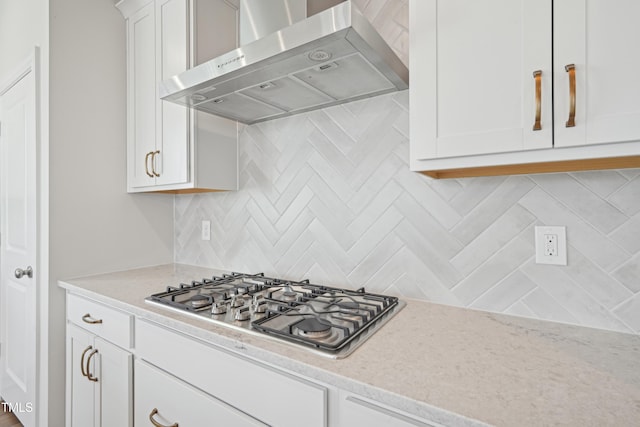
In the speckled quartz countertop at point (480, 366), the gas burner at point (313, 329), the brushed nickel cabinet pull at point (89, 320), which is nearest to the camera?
the speckled quartz countertop at point (480, 366)

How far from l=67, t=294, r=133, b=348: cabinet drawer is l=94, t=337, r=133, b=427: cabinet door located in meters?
0.04

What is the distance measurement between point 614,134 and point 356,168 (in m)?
0.90

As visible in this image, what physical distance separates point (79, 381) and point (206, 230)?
993mm

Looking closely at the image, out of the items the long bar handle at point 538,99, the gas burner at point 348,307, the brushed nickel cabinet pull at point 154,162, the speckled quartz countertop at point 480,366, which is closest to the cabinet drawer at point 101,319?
the speckled quartz countertop at point 480,366

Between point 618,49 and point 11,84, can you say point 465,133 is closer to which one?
point 618,49

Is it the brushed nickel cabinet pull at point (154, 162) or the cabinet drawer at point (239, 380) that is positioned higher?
the brushed nickel cabinet pull at point (154, 162)

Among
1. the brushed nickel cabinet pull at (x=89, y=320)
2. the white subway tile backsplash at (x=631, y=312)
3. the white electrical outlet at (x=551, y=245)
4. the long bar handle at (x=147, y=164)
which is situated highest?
the long bar handle at (x=147, y=164)

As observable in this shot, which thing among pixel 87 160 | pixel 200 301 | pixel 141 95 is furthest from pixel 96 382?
pixel 141 95

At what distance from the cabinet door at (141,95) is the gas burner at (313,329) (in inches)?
55.4

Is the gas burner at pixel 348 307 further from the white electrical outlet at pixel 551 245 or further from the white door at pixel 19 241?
the white door at pixel 19 241

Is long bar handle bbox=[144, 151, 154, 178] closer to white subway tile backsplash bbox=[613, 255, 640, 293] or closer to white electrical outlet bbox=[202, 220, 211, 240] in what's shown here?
white electrical outlet bbox=[202, 220, 211, 240]

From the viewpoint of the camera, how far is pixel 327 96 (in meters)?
1.44

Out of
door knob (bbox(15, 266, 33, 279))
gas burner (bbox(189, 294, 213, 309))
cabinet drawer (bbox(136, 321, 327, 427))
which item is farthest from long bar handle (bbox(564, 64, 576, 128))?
door knob (bbox(15, 266, 33, 279))

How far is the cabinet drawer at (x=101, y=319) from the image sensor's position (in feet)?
4.46
